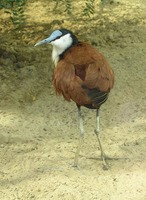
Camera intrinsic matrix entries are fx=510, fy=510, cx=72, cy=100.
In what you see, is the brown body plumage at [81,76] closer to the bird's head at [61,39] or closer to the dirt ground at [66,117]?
the bird's head at [61,39]

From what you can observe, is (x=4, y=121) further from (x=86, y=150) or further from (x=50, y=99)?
(x=86, y=150)

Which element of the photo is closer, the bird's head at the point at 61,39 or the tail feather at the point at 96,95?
the tail feather at the point at 96,95

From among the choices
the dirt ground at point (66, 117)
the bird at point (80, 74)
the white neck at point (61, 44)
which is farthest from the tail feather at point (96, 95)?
the dirt ground at point (66, 117)

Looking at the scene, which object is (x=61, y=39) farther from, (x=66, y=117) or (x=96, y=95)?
(x=66, y=117)

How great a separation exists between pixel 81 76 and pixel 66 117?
3.47 ft

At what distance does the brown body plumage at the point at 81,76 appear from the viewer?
3.91 meters

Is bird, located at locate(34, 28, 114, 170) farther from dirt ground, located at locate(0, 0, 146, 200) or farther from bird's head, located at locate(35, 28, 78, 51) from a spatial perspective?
dirt ground, located at locate(0, 0, 146, 200)

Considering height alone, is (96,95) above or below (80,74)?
below

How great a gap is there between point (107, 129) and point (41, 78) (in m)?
1.09

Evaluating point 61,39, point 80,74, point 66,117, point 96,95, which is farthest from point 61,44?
point 66,117

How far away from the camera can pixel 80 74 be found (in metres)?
3.95

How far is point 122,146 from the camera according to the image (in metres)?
4.49

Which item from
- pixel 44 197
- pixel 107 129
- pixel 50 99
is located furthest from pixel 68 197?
pixel 50 99

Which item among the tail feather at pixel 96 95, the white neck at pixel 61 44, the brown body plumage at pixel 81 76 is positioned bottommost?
the tail feather at pixel 96 95
